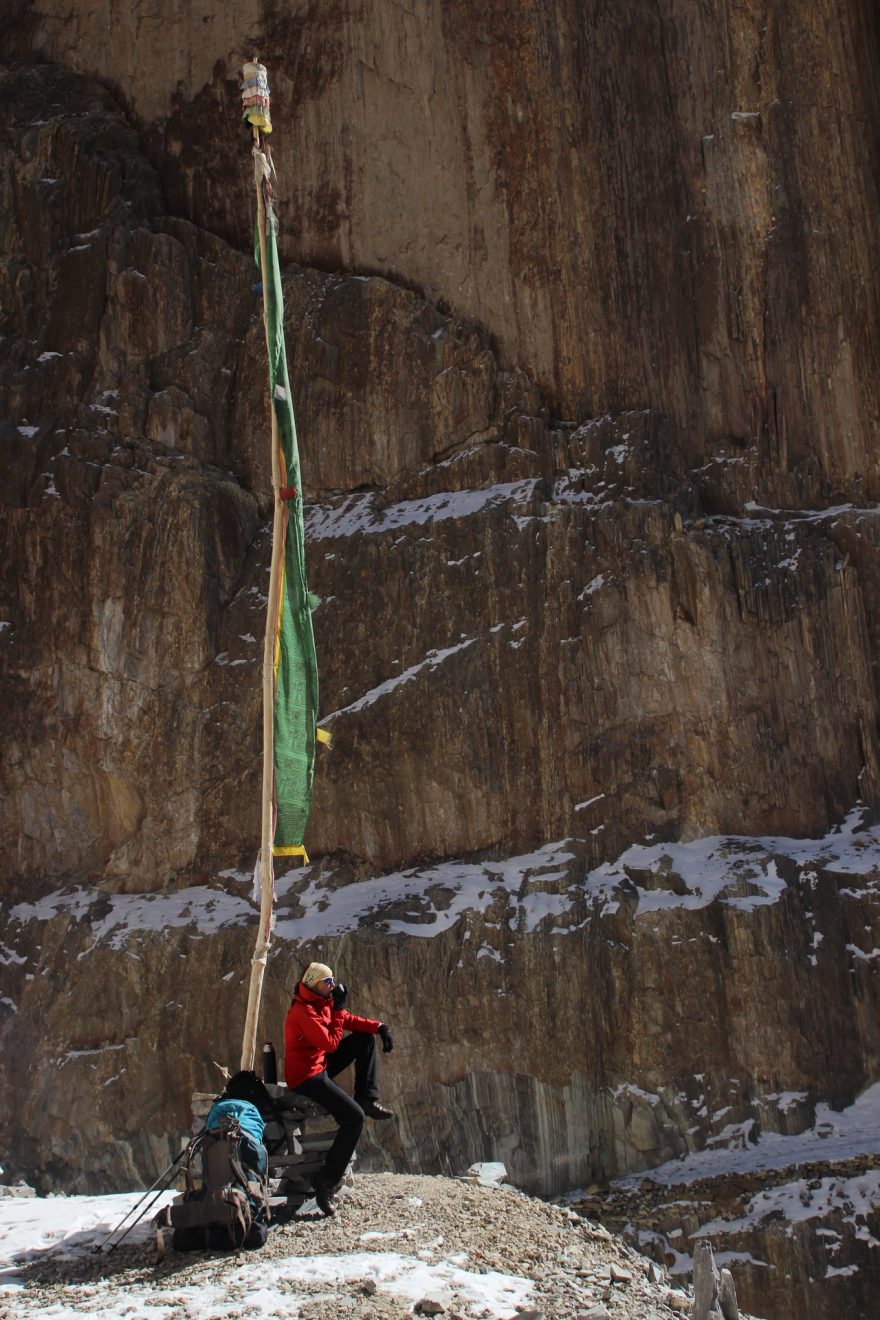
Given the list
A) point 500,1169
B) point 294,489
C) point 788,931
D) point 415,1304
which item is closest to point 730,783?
point 788,931

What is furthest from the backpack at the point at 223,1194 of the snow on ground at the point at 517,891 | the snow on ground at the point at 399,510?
the snow on ground at the point at 399,510

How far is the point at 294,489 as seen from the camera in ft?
24.4

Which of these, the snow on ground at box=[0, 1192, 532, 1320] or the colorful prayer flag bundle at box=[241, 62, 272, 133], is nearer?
the snow on ground at box=[0, 1192, 532, 1320]

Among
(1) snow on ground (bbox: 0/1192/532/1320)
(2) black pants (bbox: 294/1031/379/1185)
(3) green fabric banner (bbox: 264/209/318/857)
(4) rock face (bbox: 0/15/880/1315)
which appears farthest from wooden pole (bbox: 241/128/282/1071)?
(4) rock face (bbox: 0/15/880/1315)

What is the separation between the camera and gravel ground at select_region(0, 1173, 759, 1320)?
188 inches

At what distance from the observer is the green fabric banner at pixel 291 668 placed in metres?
7.09

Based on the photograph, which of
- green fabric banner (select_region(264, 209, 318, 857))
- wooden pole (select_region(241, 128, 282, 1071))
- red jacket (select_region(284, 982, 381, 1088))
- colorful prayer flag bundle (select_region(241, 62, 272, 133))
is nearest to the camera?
red jacket (select_region(284, 982, 381, 1088))

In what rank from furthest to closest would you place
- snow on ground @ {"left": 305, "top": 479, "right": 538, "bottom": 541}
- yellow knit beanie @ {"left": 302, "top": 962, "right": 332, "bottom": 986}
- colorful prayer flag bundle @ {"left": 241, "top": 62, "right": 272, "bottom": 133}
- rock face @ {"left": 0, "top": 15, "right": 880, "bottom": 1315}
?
snow on ground @ {"left": 305, "top": 479, "right": 538, "bottom": 541}, rock face @ {"left": 0, "top": 15, "right": 880, "bottom": 1315}, colorful prayer flag bundle @ {"left": 241, "top": 62, "right": 272, "bottom": 133}, yellow knit beanie @ {"left": 302, "top": 962, "right": 332, "bottom": 986}

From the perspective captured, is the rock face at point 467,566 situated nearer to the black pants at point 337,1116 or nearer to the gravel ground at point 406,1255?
the gravel ground at point 406,1255

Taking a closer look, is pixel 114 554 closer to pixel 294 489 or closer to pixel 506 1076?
pixel 506 1076

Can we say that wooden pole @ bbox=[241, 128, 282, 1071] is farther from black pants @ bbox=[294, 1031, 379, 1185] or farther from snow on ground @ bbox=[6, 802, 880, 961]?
snow on ground @ bbox=[6, 802, 880, 961]

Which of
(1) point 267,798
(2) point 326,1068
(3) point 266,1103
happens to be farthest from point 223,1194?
(1) point 267,798

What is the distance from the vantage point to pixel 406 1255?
534 cm

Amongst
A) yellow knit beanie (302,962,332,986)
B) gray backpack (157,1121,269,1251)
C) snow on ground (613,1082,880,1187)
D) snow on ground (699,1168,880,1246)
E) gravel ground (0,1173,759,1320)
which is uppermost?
yellow knit beanie (302,962,332,986)
